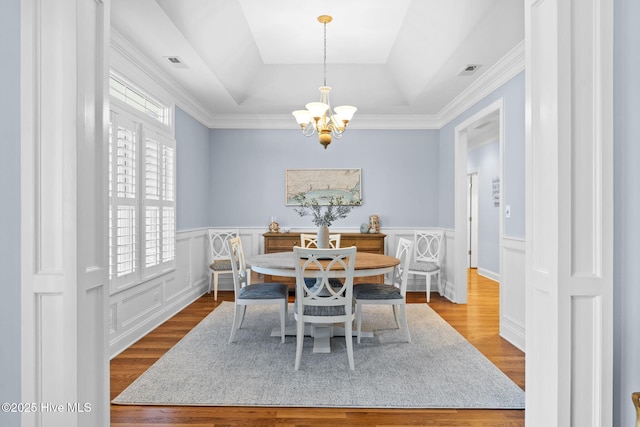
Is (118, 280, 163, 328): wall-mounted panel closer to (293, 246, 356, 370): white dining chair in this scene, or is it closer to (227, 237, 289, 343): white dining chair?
(227, 237, 289, 343): white dining chair

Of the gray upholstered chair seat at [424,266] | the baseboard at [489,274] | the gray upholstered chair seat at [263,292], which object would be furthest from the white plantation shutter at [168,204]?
the baseboard at [489,274]

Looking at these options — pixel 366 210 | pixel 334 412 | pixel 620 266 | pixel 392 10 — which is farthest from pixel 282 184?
pixel 620 266

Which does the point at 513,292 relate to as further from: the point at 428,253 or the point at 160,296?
the point at 160,296

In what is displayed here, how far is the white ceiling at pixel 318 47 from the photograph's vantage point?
3234 mm

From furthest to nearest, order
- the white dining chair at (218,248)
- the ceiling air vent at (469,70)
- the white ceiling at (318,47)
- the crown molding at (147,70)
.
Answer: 1. the white dining chair at (218,248)
2. the ceiling air vent at (469,70)
3. the crown molding at (147,70)
4. the white ceiling at (318,47)

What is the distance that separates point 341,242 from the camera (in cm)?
565

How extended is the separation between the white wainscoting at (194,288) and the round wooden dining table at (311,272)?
1.21 metres

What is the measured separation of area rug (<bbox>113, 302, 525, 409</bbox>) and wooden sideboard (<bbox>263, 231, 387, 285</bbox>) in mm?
1780

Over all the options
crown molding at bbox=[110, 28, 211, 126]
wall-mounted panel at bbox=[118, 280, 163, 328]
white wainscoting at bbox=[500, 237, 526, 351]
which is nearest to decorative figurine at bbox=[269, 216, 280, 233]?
crown molding at bbox=[110, 28, 211, 126]

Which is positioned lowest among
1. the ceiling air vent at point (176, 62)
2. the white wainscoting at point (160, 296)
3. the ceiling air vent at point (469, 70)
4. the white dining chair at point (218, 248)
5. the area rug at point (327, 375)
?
the area rug at point (327, 375)

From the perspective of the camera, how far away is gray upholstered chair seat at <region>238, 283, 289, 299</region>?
11.3 ft

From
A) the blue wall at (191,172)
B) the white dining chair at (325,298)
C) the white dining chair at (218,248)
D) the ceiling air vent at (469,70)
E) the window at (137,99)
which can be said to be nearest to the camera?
the white dining chair at (325,298)

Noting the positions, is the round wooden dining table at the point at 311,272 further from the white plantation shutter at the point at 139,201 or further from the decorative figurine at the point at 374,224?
the decorative figurine at the point at 374,224

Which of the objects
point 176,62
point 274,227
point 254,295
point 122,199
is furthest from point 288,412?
point 274,227
